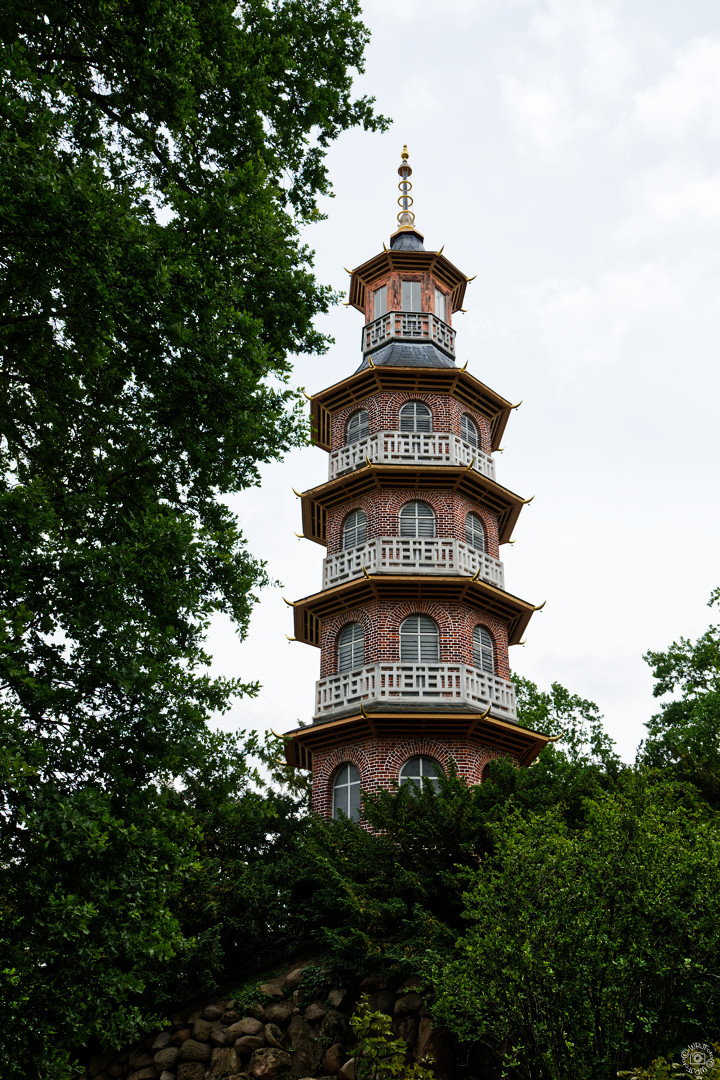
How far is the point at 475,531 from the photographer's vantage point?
24.5 meters

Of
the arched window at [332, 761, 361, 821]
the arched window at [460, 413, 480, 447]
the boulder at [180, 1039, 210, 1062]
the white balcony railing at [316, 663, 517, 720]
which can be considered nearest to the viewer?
the boulder at [180, 1039, 210, 1062]

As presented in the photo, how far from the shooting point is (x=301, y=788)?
78.8ft

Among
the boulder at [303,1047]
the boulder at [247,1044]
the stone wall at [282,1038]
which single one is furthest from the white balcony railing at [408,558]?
the boulder at [247,1044]

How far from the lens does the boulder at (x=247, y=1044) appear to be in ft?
43.7

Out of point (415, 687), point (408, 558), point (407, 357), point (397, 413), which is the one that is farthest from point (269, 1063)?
point (407, 357)

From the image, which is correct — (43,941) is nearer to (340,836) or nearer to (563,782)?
(340,836)

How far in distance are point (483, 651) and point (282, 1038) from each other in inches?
440

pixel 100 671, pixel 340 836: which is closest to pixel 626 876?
pixel 100 671

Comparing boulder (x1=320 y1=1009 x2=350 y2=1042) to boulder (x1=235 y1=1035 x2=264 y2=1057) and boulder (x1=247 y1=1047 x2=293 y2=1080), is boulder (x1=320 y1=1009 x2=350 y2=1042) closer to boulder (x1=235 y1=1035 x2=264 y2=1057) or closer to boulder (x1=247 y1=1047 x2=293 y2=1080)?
boulder (x1=247 y1=1047 x2=293 y2=1080)

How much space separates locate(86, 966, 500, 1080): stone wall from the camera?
40.8 ft

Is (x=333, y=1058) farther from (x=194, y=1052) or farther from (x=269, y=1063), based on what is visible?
(x=194, y=1052)

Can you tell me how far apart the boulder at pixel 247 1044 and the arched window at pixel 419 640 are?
381 inches

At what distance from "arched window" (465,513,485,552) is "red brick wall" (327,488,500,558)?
0.13 metres

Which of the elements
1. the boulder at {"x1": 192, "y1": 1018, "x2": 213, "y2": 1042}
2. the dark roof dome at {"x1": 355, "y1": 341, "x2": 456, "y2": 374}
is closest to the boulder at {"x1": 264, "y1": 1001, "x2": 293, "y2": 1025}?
the boulder at {"x1": 192, "y1": 1018, "x2": 213, "y2": 1042}
